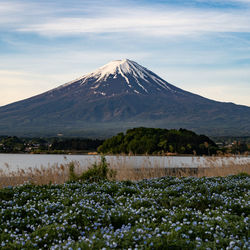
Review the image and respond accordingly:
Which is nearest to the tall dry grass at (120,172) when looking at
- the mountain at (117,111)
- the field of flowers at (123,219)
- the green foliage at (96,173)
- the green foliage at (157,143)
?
the green foliage at (96,173)

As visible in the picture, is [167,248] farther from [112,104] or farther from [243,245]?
[112,104]

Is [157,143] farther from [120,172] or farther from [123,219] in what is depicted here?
[123,219]

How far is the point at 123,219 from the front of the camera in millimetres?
7688

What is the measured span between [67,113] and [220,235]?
16313 cm

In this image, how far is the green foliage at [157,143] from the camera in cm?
3831

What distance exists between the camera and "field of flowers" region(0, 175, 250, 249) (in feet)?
19.3

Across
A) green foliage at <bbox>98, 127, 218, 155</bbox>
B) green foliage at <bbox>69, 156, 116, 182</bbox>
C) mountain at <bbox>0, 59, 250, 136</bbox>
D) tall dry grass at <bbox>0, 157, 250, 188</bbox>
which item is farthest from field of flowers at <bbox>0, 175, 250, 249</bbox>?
mountain at <bbox>0, 59, 250, 136</bbox>

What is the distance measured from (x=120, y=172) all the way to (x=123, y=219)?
8.82 m

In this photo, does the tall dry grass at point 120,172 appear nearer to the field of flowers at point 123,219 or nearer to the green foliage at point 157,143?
the field of flowers at point 123,219

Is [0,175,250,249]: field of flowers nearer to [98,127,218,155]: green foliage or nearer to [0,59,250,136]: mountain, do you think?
[98,127,218,155]: green foliage

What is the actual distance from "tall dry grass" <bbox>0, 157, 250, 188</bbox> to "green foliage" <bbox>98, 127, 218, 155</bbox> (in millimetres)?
16975

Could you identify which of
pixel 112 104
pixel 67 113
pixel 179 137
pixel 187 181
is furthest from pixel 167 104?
pixel 187 181

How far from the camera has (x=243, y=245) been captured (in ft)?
19.1

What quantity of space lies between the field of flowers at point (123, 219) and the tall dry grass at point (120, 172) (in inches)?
101
